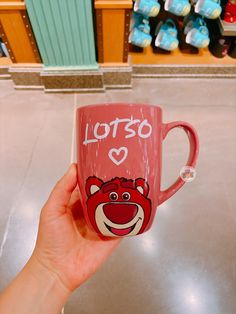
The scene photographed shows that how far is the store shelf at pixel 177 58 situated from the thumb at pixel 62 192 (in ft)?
3.79

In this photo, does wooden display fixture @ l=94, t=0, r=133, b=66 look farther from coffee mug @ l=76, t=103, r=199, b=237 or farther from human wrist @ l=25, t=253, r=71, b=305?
human wrist @ l=25, t=253, r=71, b=305

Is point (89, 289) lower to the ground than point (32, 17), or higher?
lower

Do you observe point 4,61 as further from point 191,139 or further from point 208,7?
point 191,139

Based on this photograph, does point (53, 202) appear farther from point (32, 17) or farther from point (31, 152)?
point (32, 17)

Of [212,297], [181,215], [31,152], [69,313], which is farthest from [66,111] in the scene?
[212,297]

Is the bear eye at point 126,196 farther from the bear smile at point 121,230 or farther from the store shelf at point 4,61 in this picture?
the store shelf at point 4,61

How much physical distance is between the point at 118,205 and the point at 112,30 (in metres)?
0.99

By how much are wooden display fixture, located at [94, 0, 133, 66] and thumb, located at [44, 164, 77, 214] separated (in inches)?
33.7

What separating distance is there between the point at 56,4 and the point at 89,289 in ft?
3.61

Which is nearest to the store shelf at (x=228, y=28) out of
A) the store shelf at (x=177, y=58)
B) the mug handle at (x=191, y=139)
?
the store shelf at (x=177, y=58)

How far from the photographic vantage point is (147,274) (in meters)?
0.91

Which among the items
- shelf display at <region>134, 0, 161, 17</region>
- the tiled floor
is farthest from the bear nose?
shelf display at <region>134, 0, 161, 17</region>

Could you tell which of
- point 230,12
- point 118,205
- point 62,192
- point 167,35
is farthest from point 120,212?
point 230,12

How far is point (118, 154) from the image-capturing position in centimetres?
44
